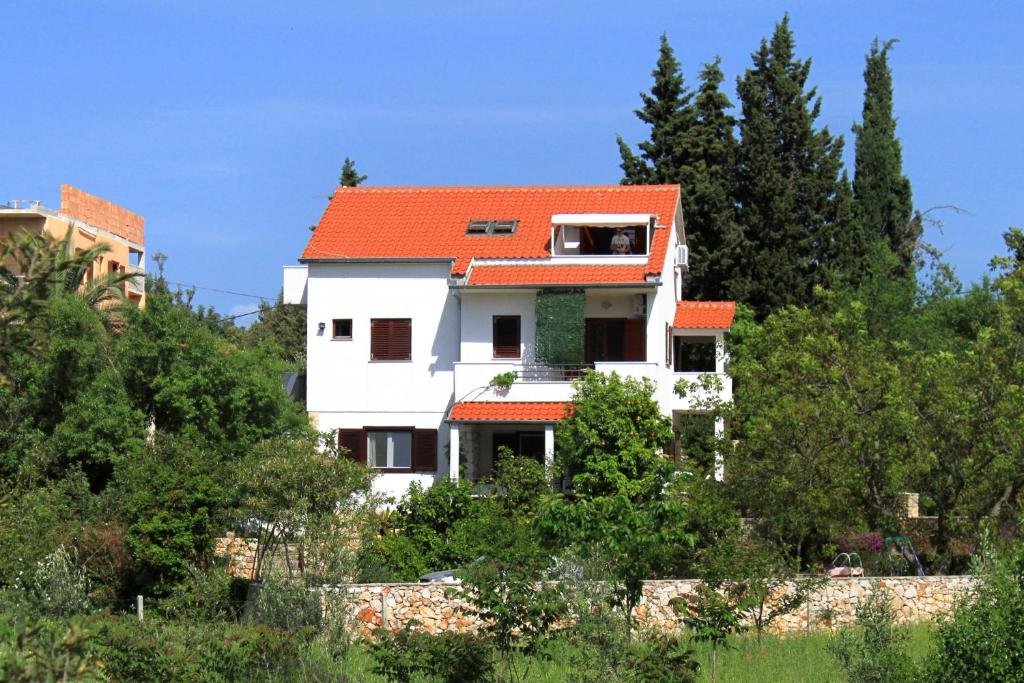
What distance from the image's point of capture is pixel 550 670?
23922 mm

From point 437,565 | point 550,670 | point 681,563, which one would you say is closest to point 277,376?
point 437,565

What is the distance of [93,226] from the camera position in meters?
65.8

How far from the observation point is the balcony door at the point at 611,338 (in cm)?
3916

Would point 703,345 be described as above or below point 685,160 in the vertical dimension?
below

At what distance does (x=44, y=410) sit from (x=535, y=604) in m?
18.5

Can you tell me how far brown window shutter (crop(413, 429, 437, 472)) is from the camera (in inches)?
1535

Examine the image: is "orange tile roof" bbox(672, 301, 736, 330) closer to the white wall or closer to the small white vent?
the small white vent

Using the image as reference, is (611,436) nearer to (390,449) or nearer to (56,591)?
(390,449)

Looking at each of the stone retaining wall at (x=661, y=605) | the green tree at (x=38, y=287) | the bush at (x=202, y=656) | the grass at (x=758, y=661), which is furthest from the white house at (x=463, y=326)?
the bush at (x=202, y=656)

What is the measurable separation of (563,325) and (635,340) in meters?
2.17

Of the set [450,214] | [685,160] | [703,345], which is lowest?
[703,345]

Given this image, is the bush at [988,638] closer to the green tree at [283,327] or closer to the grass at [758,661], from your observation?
the grass at [758,661]

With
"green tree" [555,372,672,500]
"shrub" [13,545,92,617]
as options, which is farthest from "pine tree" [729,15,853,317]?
"shrub" [13,545,92,617]

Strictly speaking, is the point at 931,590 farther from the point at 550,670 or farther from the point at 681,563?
the point at 550,670
